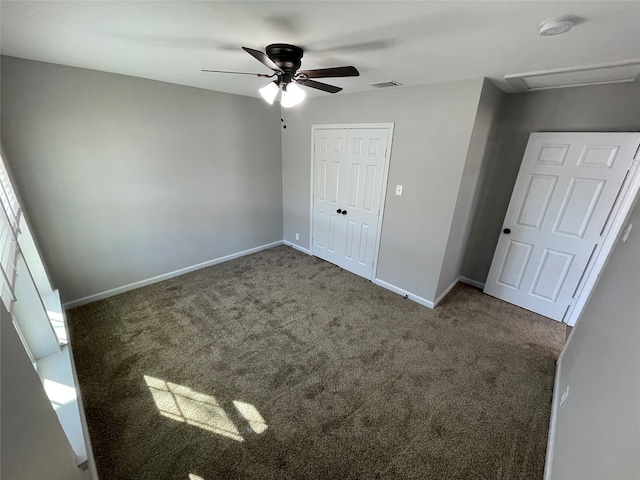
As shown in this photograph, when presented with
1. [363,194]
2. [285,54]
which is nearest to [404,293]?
[363,194]

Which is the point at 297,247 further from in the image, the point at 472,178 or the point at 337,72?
the point at 337,72

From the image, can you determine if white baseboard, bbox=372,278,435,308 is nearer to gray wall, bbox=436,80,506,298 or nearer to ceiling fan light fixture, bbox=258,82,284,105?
gray wall, bbox=436,80,506,298

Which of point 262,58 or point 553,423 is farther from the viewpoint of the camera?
point 553,423

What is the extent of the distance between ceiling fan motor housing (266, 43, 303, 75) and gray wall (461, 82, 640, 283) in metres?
2.39

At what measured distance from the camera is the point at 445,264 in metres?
2.96

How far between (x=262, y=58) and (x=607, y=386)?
8.08 ft

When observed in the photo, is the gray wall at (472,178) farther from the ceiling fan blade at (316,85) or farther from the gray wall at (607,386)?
the ceiling fan blade at (316,85)

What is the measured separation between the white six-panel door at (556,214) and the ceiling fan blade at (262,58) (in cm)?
271

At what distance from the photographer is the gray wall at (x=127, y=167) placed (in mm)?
2340

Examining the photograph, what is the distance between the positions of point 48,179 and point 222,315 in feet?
6.85

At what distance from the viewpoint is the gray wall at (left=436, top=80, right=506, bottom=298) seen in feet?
8.16

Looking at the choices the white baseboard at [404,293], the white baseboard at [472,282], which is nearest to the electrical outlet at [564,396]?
the white baseboard at [404,293]

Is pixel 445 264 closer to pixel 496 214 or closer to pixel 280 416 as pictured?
pixel 496 214

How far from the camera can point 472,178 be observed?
281 centimetres
